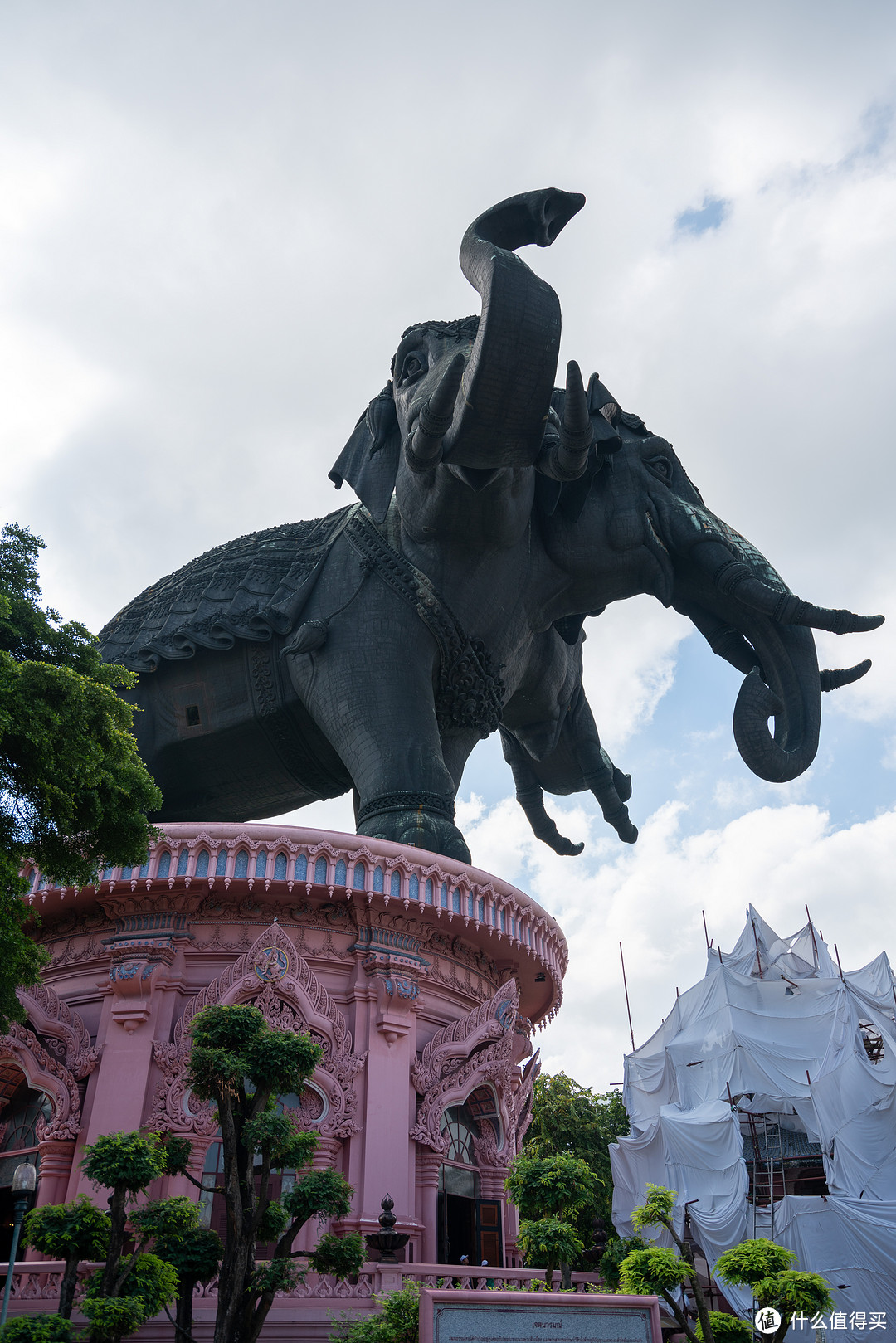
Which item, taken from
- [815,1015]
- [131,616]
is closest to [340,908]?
[131,616]

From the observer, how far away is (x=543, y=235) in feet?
38.0

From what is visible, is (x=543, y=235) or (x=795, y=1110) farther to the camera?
(x=795, y=1110)

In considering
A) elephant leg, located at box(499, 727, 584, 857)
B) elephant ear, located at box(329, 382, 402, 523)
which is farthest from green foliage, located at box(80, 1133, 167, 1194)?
elephant leg, located at box(499, 727, 584, 857)

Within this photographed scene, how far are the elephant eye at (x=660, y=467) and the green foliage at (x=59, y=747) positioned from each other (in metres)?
7.55

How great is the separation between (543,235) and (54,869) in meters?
7.88

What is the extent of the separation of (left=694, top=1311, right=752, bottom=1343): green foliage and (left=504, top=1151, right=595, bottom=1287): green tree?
1419 mm

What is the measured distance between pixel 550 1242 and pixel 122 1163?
329cm

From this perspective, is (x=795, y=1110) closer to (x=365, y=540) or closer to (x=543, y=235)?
(x=365, y=540)

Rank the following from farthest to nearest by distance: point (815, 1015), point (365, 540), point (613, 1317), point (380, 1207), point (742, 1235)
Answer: point (815, 1015), point (742, 1235), point (365, 540), point (380, 1207), point (613, 1317)

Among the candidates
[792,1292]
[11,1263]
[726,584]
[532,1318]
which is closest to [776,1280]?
[792,1292]

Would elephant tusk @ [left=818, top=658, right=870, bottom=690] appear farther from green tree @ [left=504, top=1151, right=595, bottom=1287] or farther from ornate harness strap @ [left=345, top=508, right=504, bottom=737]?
green tree @ [left=504, top=1151, right=595, bottom=1287]

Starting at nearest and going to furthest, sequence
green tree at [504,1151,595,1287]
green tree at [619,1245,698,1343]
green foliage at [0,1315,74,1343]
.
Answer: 1. green foliage at [0,1315,74,1343]
2. green tree at [504,1151,595,1287]
3. green tree at [619,1245,698,1343]

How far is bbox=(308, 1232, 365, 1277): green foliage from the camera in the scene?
24.4 ft

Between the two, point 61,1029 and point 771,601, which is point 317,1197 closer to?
point 61,1029
